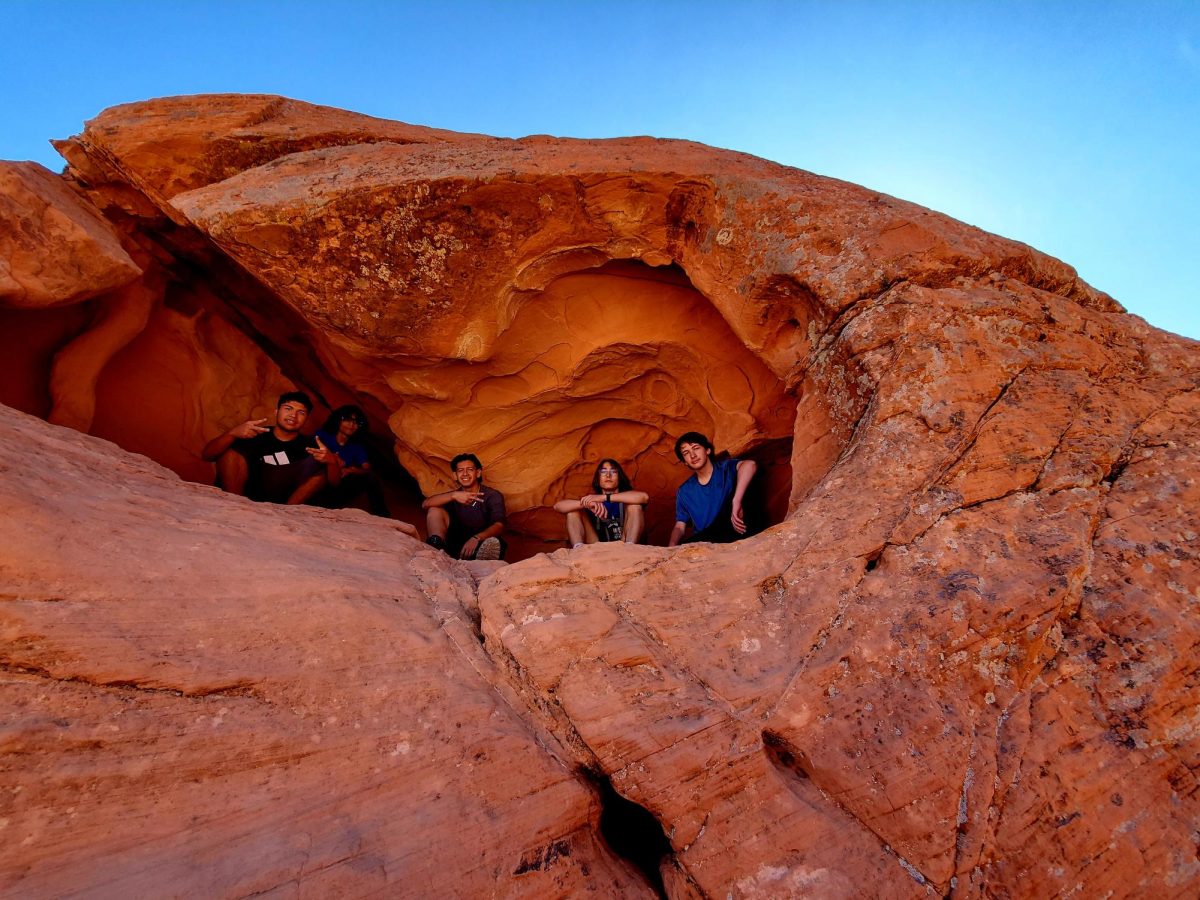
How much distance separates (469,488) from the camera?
5.71m

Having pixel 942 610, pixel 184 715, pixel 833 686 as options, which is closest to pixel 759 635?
pixel 833 686

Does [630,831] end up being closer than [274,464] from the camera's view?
Yes

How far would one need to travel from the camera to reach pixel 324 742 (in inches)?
82.0

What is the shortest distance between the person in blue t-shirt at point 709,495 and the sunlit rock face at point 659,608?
988 millimetres

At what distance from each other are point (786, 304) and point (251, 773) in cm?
400

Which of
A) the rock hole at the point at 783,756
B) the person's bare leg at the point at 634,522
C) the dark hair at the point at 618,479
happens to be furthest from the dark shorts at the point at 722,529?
the rock hole at the point at 783,756

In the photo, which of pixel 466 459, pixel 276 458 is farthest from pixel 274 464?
pixel 466 459

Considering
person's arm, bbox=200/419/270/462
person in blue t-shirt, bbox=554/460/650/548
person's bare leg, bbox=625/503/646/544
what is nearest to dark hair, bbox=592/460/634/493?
person in blue t-shirt, bbox=554/460/650/548

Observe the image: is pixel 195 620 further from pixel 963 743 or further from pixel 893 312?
pixel 893 312

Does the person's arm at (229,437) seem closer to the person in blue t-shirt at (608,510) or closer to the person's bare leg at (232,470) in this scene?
the person's bare leg at (232,470)

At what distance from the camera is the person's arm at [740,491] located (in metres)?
4.89

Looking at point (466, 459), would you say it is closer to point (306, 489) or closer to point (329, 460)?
point (329, 460)

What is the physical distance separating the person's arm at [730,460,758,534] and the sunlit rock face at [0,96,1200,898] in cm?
93

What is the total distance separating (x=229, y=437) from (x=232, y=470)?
0.34 metres
